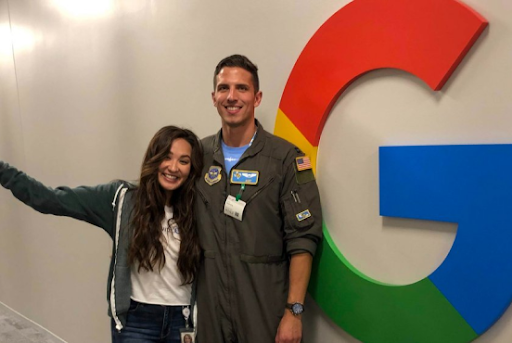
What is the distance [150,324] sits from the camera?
1.50 m

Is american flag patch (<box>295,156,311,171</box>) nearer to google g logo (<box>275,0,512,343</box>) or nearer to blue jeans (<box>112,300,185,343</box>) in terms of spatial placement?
google g logo (<box>275,0,512,343</box>)

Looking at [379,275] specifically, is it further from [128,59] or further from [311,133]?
[128,59]

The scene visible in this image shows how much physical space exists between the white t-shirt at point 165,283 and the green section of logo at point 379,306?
0.50 meters

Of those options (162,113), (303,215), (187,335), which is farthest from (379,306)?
(162,113)

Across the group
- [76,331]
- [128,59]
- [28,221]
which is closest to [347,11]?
[128,59]

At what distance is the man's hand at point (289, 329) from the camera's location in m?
1.38

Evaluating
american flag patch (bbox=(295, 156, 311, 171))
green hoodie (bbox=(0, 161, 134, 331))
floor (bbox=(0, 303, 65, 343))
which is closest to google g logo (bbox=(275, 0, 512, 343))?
american flag patch (bbox=(295, 156, 311, 171))

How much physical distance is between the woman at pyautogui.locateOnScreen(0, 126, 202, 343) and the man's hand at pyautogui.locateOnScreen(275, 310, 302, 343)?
350 mm

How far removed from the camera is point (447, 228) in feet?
4.12

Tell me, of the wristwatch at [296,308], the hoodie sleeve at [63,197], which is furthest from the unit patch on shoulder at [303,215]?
the hoodie sleeve at [63,197]

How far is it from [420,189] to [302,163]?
1.31 feet

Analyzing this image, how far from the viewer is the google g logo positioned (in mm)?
1132

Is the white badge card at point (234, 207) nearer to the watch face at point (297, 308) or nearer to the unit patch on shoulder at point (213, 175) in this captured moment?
the unit patch on shoulder at point (213, 175)

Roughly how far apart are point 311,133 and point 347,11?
0.44 metres
